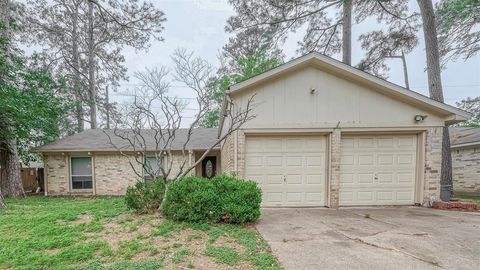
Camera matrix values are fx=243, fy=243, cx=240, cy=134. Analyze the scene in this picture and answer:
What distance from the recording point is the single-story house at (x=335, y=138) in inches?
276

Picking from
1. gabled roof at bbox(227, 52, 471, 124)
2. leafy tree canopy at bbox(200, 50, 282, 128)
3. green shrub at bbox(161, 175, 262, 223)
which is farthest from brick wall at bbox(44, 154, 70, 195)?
gabled roof at bbox(227, 52, 471, 124)

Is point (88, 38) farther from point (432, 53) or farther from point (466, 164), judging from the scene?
point (466, 164)

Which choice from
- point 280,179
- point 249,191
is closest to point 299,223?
point 249,191

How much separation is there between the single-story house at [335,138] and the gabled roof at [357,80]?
0.03 meters

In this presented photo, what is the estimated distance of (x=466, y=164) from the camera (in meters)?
11.8

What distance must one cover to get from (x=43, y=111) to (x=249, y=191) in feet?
34.2

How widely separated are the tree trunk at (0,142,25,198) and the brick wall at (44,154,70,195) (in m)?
1.09

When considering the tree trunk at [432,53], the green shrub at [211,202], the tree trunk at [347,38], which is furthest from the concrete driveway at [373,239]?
the tree trunk at [347,38]

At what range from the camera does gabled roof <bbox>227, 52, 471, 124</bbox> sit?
22.5 ft

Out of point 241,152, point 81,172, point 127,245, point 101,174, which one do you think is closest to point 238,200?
point 241,152

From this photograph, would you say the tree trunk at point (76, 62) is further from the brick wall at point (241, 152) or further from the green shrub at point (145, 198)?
the brick wall at point (241, 152)

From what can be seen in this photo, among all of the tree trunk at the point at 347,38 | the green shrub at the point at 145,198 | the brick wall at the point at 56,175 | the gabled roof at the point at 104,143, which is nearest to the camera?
the green shrub at the point at 145,198

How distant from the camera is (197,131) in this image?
15.2 metres

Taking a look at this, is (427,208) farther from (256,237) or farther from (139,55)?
(139,55)
